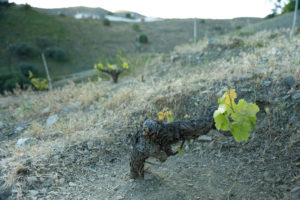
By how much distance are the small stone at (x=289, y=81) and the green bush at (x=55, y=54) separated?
1485 centimetres

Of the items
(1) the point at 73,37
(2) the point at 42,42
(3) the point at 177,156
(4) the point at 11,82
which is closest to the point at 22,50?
(2) the point at 42,42

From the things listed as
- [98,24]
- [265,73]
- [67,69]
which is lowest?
[67,69]

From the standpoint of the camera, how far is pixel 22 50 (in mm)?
14883

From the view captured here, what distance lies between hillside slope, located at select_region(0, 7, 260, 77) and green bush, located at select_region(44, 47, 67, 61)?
42cm

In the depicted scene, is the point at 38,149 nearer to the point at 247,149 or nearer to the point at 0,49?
the point at 247,149

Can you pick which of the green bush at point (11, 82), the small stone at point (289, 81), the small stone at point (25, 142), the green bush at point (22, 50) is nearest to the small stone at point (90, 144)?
the small stone at point (25, 142)

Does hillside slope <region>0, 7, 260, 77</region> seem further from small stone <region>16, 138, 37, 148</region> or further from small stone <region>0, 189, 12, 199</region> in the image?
small stone <region>0, 189, 12, 199</region>

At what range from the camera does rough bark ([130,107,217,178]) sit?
5.75 ft

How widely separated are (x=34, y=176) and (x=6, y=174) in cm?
28

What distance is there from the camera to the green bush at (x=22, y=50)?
1477cm

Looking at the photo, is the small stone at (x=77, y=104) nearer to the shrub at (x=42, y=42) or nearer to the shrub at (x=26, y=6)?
the shrub at (x=42, y=42)

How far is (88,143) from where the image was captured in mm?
2656

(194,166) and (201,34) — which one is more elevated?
(201,34)

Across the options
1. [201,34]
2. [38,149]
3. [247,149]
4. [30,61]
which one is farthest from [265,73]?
[201,34]
